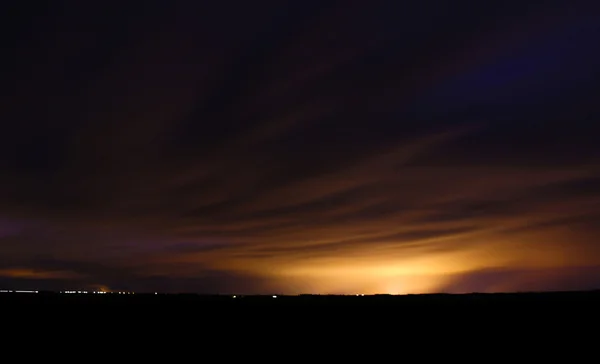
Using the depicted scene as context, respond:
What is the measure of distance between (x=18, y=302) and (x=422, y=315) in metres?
8.04

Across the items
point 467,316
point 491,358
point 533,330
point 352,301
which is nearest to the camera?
point 491,358

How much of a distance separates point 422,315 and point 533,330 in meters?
1.84

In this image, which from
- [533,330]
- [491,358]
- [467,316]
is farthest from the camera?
[467,316]

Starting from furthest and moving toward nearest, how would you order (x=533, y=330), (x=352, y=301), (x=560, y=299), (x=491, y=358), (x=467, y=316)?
1. (x=352, y=301)
2. (x=560, y=299)
3. (x=467, y=316)
4. (x=533, y=330)
5. (x=491, y=358)

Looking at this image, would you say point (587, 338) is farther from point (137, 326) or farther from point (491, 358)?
point (137, 326)

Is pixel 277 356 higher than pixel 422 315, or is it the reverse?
pixel 422 315

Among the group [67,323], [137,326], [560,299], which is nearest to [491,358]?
[560,299]

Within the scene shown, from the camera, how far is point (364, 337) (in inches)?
315


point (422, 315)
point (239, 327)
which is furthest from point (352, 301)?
point (239, 327)

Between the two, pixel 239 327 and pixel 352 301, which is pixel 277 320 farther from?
pixel 352 301

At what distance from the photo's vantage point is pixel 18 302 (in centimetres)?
955

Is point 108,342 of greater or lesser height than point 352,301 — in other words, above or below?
below

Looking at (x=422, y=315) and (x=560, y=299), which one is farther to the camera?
(x=560, y=299)

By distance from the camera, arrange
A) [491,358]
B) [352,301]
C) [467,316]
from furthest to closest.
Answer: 1. [352,301]
2. [467,316]
3. [491,358]
